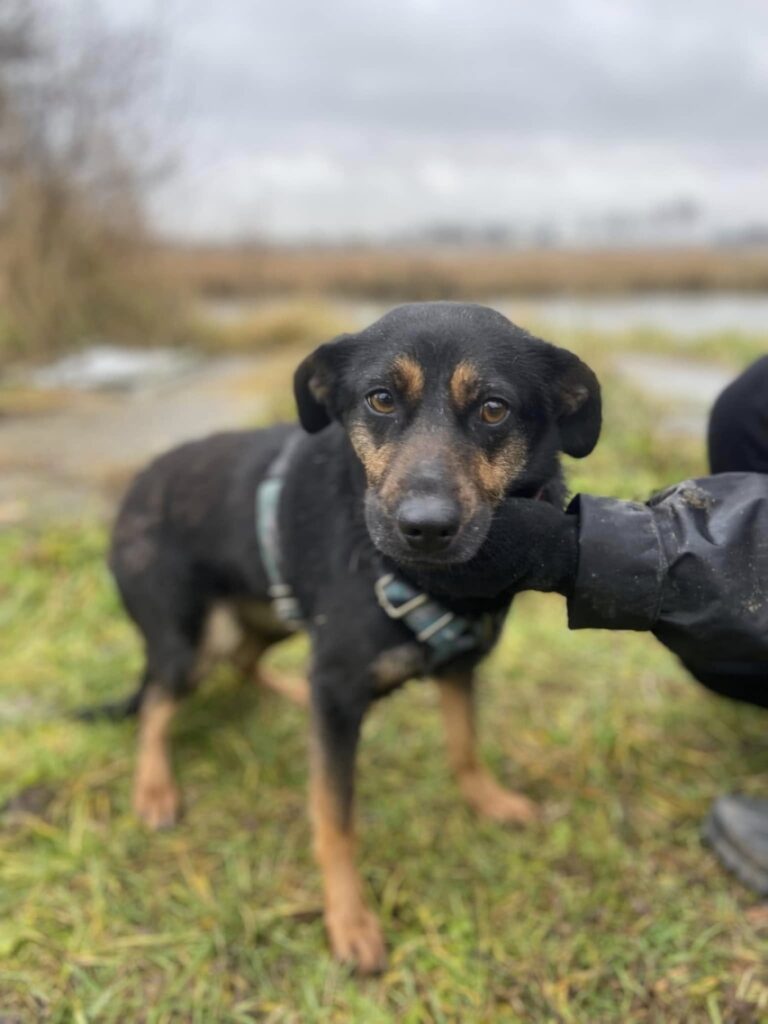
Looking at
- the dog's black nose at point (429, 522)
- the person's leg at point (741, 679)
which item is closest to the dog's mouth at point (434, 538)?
the dog's black nose at point (429, 522)

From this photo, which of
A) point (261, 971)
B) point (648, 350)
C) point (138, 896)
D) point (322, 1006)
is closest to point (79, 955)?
point (138, 896)

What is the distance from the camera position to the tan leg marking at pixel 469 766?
2.91 m

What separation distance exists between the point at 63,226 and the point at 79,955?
900 centimetres

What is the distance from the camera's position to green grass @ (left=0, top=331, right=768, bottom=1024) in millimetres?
2230

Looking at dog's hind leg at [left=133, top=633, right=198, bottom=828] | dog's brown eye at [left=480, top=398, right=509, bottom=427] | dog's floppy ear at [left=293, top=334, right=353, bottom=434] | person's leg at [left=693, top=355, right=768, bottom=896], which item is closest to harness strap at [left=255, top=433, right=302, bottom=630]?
dog's floppy ear at [left=293, top=334, right=353, bottom=434]

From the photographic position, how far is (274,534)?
104 inches

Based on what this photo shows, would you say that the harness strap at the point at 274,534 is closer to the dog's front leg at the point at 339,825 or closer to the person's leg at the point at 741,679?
the dog's front leg at the point at 339,825

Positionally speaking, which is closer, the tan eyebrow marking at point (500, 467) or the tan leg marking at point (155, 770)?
the tan eyebrow marking at point (500, 467)

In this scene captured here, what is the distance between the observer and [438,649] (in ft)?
7.48

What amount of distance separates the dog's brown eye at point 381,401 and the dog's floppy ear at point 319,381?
22cm

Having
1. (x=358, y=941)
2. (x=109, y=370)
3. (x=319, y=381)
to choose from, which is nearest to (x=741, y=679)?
(x=358, y=941)

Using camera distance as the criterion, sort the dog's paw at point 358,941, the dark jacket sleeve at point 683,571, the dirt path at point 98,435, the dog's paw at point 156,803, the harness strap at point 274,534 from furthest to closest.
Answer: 1. the dirt path at point 98,435
2. the dog's paw at point 156,803
3. the harness strap at point 274,534
4. the dog's paw at point 358,941
5. the dark jacket sleeve at point 683,571

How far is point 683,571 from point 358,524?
0.96 meters

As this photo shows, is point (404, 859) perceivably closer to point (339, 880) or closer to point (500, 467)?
point (339, 880)
